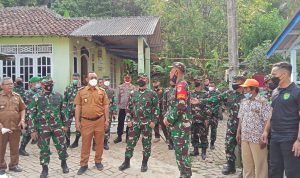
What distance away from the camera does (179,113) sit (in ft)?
18.6

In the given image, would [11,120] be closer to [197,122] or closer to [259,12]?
[197,122]

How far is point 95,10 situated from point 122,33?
65.0ft

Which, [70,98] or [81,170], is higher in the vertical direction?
[70,98]

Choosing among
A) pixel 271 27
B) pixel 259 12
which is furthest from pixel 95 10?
pixel 271 27

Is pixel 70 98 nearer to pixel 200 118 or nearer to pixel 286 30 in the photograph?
pixel 200 118

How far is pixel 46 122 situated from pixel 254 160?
3.56 metres

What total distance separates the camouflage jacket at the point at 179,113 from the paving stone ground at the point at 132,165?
5.07 ft

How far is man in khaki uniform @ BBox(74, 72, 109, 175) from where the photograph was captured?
6.89 meters

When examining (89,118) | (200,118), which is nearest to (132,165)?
(89,118)

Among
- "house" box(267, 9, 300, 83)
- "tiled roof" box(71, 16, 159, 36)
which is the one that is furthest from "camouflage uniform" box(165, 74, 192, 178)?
"tiled roof" box(71, 16, 159, 36)

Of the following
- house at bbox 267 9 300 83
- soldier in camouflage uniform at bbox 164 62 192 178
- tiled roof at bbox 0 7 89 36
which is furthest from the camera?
tiled roof at bbox 0 7 89 36

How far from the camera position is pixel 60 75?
1527cm

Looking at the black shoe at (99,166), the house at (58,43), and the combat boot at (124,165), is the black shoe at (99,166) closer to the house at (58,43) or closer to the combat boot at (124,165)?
the combat boot at (124,165)

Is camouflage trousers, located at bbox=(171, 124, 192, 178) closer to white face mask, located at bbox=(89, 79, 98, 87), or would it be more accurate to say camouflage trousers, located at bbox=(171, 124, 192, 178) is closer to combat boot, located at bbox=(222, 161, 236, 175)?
combat boot, located at bbox=(222, 161, 236, 175)
